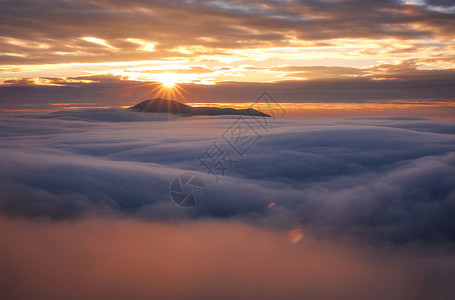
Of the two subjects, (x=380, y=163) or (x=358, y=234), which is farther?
(x=380, y=163)

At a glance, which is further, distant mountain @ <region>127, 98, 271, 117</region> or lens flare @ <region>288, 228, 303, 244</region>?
distant mountain @ <region>127, 98, 271, 117</region>

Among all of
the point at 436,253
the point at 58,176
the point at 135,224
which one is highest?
the point at 58,176

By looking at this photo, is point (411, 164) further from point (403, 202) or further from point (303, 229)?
point (303, 229)

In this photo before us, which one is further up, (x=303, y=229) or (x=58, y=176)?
(x=58, y=176)

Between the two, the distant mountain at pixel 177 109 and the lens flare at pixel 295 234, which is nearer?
the lens flare at pixel 295 234

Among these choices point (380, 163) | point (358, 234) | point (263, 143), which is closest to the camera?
point (358, 234)

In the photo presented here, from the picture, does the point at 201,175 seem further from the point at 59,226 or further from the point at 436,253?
the point at 436,253

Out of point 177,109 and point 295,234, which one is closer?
point 295,234

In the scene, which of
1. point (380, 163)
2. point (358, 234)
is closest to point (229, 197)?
point (358, 234)

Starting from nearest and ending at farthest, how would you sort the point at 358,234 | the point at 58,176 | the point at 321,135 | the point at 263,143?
the point at 358,234, the point at 58,176, the point at 263,143, the point at 321,135
